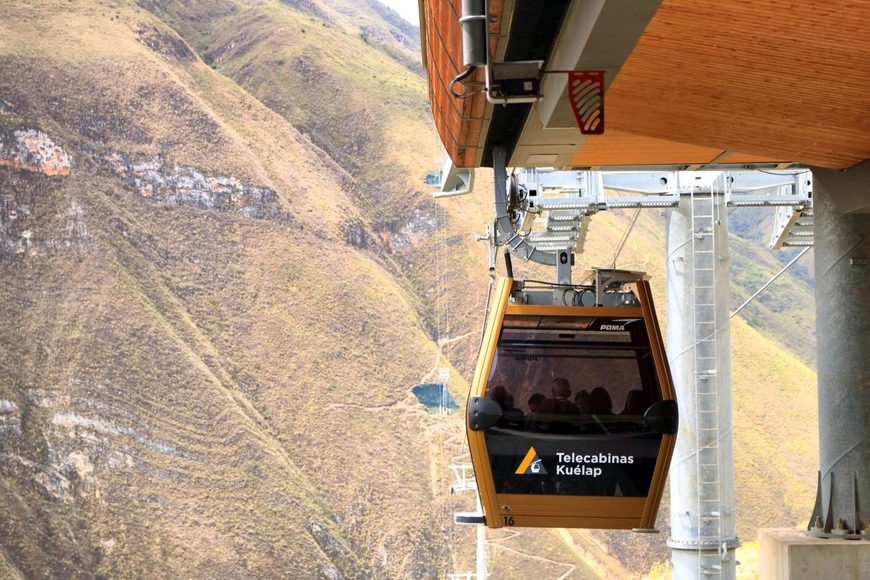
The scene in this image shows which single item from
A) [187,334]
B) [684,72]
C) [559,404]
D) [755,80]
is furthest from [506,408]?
[187,334]

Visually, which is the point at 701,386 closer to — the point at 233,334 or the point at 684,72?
the point at 684,72

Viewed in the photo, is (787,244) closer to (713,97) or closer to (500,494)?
(500,494)

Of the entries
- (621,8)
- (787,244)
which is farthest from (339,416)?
(621,8)

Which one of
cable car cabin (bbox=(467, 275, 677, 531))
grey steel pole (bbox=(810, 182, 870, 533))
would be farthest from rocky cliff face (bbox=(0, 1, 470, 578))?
grey steel pole (bbox=(810, 182, 870, 533))

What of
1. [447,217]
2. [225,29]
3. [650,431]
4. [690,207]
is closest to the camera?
[650,431]

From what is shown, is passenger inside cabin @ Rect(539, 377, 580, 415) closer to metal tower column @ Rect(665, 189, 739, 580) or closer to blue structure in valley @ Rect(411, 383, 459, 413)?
metal tower column @ Rect(665, 189, 739, 580)
